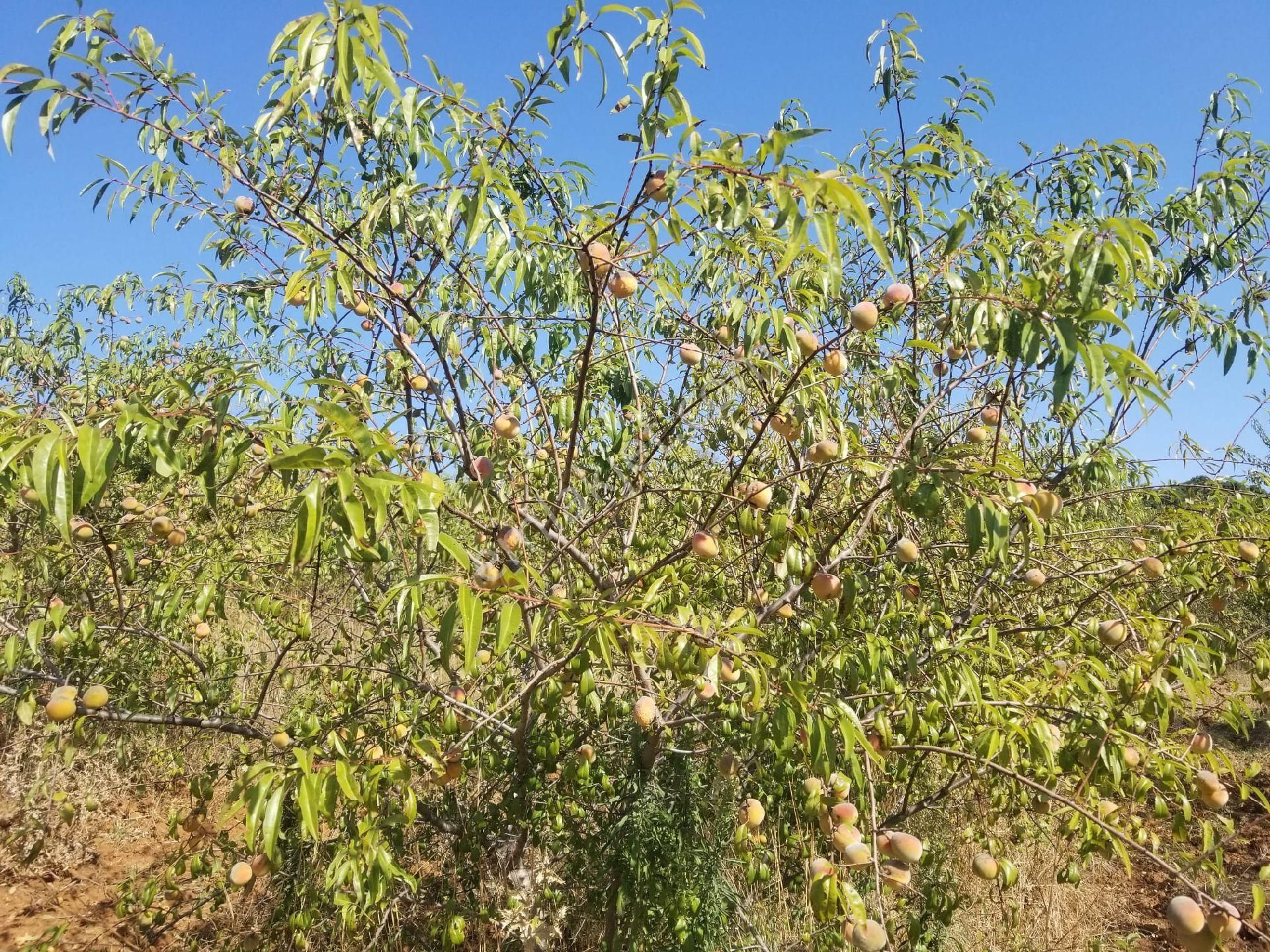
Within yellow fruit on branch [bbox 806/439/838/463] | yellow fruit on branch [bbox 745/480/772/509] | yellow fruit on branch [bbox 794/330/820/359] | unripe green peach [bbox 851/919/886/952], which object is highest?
yellow fruit on branch [bbox 794/330/820/359]

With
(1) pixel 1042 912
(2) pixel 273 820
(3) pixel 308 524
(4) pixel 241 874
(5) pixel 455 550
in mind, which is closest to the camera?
(3) pixel 308 524

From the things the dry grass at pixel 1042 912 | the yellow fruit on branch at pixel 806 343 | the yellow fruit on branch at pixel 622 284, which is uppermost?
the yellow fruit on branch at pixel 622 284

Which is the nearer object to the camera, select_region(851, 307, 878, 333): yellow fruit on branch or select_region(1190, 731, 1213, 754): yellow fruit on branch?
select_region(851, 307, 878, 333): yellow fruit on branch

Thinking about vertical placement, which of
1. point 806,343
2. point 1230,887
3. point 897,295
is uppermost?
point 897,295

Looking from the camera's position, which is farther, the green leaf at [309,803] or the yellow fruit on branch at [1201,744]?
the yellow fruit on branch at [1201,744]

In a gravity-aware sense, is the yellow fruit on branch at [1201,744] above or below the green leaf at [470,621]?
above

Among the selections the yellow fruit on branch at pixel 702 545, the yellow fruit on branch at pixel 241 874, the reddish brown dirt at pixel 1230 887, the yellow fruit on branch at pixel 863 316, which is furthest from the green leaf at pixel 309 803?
the reddish brown dirt at pixel 1230 887

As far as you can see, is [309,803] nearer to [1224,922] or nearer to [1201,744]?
[1224,922]

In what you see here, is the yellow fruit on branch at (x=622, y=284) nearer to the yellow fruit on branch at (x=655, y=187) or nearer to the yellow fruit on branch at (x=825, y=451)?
the yellow fruit on branch at (x=655, y=187)

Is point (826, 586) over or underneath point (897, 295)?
underneath

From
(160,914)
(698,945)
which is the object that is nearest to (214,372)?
(160,914)

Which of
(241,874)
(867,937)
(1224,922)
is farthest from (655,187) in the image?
(241,874)

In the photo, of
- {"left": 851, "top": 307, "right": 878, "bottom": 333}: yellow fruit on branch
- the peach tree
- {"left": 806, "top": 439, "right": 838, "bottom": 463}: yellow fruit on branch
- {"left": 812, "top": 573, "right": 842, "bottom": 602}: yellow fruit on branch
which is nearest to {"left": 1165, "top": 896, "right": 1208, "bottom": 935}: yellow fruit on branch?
the peach tree

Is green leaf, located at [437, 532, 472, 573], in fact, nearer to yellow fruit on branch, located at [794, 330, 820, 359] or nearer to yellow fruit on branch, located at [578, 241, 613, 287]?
yellow fruit on branch, located at [578, 241, 613, 287]
